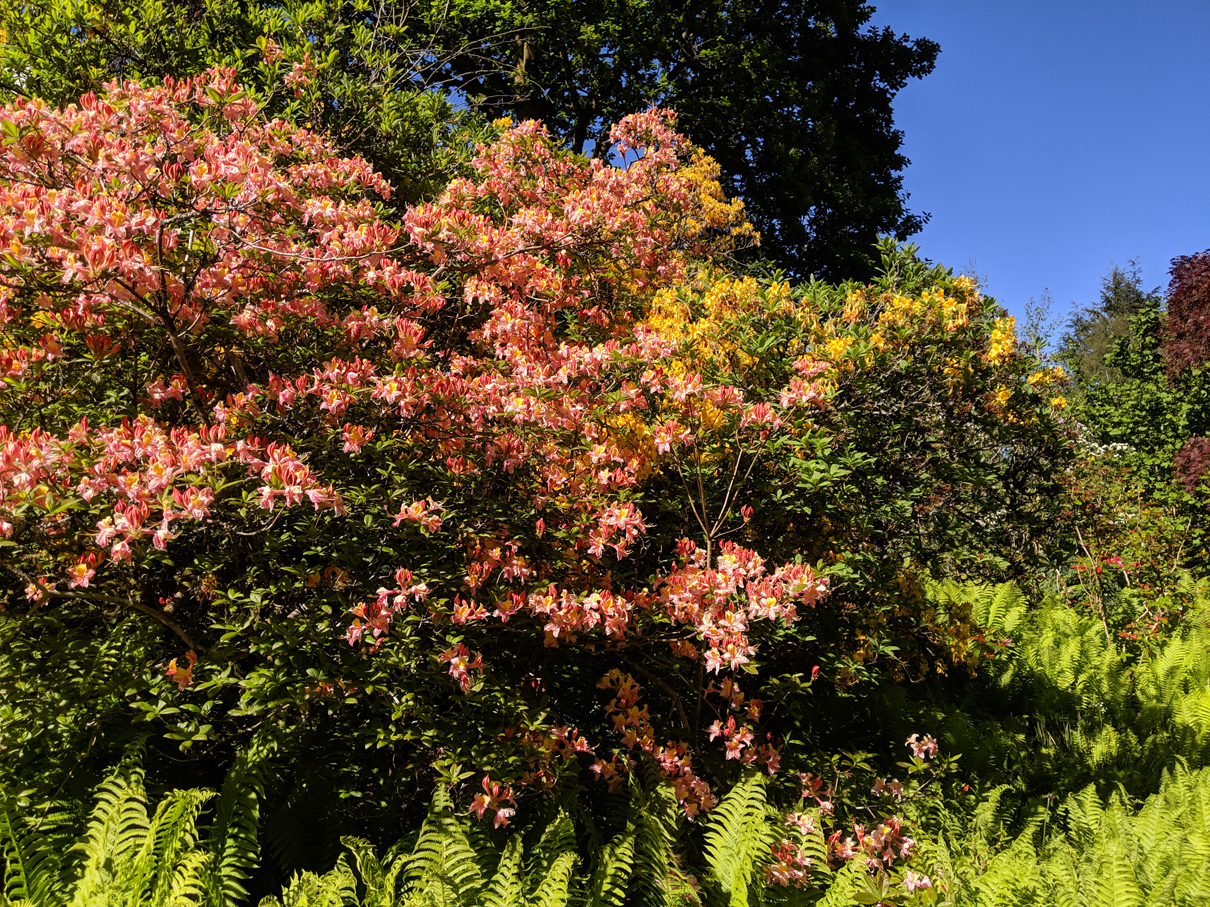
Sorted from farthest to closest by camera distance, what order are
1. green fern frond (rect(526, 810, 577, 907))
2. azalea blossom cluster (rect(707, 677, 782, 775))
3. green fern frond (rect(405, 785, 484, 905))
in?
azalea blossom cluster (rect(707, 677, 782, 775)), green fern frond (rect(526, 810, 577, 907)), green fern frond (rect(405, 785, 484, 905))


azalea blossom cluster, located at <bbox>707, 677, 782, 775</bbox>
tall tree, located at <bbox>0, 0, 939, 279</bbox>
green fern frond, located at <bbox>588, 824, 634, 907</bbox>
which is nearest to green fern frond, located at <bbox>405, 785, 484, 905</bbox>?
green fern frond, located at <bbox>588, 824, 634, 907</bbox>

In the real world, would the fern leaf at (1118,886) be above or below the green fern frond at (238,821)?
above

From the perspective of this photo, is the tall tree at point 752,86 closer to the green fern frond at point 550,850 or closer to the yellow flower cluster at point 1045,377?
the yellow flower cluster at point 1045,377

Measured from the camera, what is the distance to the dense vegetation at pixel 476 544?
7.50 feet

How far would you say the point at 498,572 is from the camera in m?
2.76

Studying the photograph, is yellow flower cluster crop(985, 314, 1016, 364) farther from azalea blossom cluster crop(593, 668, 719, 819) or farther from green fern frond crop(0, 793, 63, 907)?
green fern frond crop(0, 793, 63, 907)

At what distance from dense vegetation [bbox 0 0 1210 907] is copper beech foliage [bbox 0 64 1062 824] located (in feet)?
0.07

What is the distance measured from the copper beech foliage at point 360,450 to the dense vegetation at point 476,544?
2 centimetres

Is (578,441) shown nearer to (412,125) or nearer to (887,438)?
(887,438)

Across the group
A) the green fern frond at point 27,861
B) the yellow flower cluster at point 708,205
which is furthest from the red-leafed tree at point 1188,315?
the green fern frond at point 27,861

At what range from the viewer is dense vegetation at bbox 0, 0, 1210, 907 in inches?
90.0

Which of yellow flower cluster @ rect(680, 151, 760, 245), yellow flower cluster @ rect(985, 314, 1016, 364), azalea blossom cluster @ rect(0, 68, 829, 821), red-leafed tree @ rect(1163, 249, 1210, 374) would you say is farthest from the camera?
red-leafed tree @ rect(1163, 249, 1210, 374)

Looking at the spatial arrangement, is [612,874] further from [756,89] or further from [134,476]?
[756,89]

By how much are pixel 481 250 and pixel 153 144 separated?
3.66 ft
